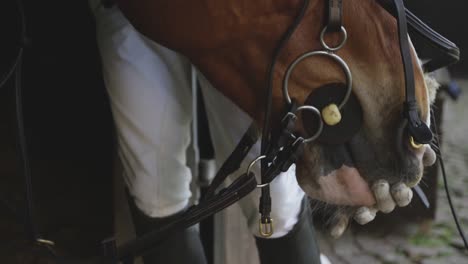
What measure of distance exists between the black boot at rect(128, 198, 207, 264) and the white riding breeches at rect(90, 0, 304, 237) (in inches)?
0.5

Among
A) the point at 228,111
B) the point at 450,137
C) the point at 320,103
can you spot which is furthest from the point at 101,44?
the point at 450,137

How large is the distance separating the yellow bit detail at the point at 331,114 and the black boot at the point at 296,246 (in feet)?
0.80

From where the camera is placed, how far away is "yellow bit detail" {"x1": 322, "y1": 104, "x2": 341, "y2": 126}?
52cm

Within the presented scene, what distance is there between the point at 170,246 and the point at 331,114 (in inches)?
12.3

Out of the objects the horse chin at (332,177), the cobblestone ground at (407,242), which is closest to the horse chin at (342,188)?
the horse chin at (332,177)

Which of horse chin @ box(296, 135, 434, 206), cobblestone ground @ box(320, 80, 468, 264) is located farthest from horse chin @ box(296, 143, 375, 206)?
cobblestone ground @ box(320, 80, 468, 264)

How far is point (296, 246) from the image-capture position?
733mm

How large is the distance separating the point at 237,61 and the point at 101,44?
0.74 feet

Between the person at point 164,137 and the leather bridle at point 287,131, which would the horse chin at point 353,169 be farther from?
the person at point 164,137

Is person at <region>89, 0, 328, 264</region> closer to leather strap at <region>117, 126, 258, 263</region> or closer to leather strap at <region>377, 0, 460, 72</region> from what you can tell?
leather strap at <region>117, 126, 258, 263</region>

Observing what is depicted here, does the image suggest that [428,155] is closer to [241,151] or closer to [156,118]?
[241,151]

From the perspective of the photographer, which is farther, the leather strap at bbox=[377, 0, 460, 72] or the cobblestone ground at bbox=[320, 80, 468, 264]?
the cobblestone ground at bbox=[320, 80, 468, 264]

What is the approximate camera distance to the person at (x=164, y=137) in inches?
26.4

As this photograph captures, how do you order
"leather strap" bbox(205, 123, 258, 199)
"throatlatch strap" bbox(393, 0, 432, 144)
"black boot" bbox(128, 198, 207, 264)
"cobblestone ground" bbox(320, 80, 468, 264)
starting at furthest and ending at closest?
1. "cobblestone ground" bbox(320, 80, 468, 264)
2. "black boot" bbox(128, 198, 207, 264)
3. "leather strap" bbox(205, 123, 258, 199)
4. "throatlatch strap" bbox(393, 0, 432, 144)
